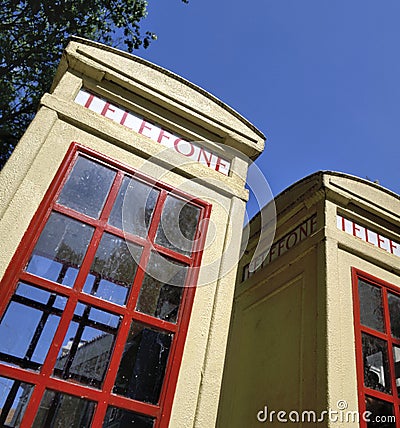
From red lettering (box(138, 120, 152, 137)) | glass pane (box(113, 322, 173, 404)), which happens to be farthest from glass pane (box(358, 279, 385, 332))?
red lettering (box(138, 120, 152, 137))

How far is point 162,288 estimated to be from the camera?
114 inches

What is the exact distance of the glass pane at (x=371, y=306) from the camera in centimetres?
354

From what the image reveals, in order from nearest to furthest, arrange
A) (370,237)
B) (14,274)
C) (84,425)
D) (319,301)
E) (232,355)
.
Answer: (84,425)
(14,274)
(319,301)
(370,237)
(232,355)

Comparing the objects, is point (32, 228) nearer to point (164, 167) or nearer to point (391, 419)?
point (164, 167)

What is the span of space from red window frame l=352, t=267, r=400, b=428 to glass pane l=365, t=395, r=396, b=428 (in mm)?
28

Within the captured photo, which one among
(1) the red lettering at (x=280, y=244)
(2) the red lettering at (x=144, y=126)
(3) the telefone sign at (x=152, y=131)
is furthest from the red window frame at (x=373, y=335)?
(2) the red lettering at (x=144, y=126)

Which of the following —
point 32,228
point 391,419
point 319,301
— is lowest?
point 391,419

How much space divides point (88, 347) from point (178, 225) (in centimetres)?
112

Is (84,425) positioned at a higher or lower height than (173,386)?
lower

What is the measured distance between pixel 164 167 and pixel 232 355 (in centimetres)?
229

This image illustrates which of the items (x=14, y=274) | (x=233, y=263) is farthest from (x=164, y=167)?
(x=14, y=274)

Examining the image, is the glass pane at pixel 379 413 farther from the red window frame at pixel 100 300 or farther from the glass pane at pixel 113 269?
the glass pane at pixel 113 269

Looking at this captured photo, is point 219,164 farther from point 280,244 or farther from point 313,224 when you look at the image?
point 280,244

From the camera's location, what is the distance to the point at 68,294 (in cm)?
256
